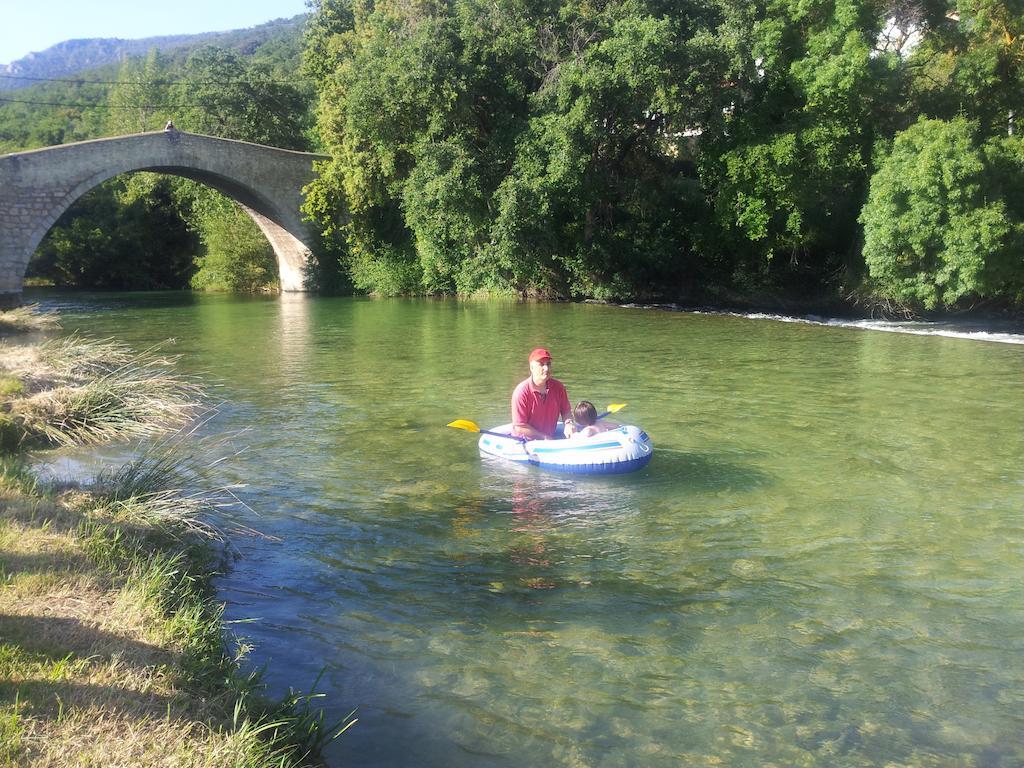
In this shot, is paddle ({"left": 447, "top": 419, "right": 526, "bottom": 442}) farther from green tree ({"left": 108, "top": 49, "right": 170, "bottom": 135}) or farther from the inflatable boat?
green tree ({"left": 108, "top": 49, "right": 170, "bottom": 135})

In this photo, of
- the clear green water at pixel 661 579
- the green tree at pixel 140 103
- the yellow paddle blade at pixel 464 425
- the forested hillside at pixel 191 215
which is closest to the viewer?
the clear green water at pixel 661 579

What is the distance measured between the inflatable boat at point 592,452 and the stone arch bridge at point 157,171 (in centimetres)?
2409

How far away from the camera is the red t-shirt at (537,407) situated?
834 cm

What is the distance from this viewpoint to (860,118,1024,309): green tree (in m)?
18.8

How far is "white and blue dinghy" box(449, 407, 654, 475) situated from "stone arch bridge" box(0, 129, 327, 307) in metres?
24.0

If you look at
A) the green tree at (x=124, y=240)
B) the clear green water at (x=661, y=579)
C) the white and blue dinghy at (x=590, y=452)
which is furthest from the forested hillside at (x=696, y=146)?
the green tree at (x=124, y=240)

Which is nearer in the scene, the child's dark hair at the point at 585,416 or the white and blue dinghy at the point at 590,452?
the white and blue dinghy at the point at 590,452

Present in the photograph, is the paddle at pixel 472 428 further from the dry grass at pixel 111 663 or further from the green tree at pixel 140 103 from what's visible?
the green tree at pixel 140 103

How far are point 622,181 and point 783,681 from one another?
24.8 metres

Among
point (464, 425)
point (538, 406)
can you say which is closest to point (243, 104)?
point (464, 425)

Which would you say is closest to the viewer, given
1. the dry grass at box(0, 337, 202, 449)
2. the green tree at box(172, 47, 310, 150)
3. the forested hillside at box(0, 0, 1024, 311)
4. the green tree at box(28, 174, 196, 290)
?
the dry grass at box(0, 337, 202, 449)

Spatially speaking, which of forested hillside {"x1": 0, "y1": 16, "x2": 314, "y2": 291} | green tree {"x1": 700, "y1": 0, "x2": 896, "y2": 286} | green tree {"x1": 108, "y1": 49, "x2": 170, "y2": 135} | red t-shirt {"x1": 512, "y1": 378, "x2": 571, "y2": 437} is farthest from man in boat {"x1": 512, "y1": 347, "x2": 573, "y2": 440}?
green tree {"x1": 108, "y1": 49, "x2": 170, "y2": 135}

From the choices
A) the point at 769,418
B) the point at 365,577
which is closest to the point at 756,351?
the point at 769,418

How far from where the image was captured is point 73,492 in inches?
222
